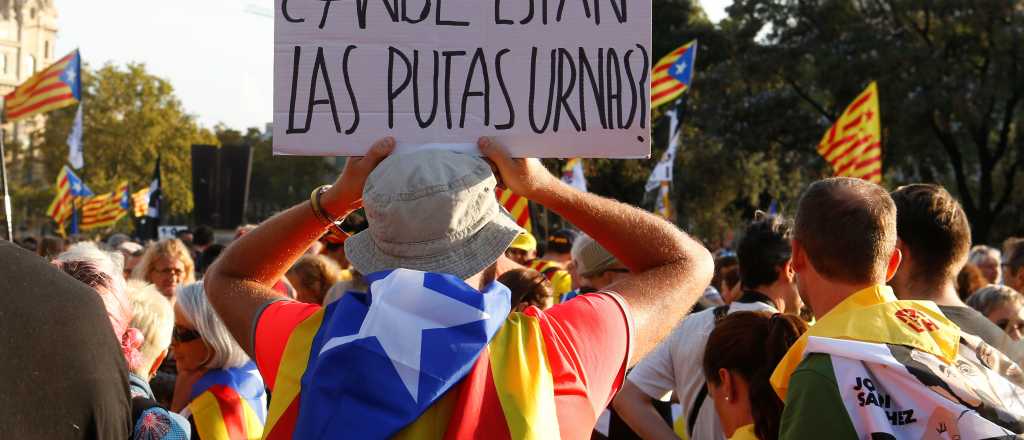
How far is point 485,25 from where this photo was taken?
102 inches

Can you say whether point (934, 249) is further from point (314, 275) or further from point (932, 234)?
point (314, 275)

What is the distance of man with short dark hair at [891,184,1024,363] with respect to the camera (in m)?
3.34

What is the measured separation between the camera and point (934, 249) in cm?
336

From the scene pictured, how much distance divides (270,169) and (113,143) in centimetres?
2669

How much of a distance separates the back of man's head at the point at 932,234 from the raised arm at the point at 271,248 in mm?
1713

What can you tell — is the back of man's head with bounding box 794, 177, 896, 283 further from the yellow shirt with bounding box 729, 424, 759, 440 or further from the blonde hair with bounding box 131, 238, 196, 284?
the blonde hair with bounding box 131, 238, 196, 284

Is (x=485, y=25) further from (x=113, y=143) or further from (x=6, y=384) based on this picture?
(x=113, y=143)

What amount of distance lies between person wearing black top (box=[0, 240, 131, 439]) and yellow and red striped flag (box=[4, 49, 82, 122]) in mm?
15268

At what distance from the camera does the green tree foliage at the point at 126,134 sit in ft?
187

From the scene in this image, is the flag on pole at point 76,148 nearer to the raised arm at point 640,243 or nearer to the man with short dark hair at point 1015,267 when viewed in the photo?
the man with short dark hair at point 1015,267

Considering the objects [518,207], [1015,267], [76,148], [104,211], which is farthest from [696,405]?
[104,211]

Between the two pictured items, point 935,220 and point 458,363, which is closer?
point 458,363

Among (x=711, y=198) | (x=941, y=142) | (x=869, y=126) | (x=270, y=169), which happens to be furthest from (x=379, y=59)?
(x=270, y=169)

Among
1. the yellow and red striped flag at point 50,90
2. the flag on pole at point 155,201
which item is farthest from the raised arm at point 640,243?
the flag on pole at point 155,201
